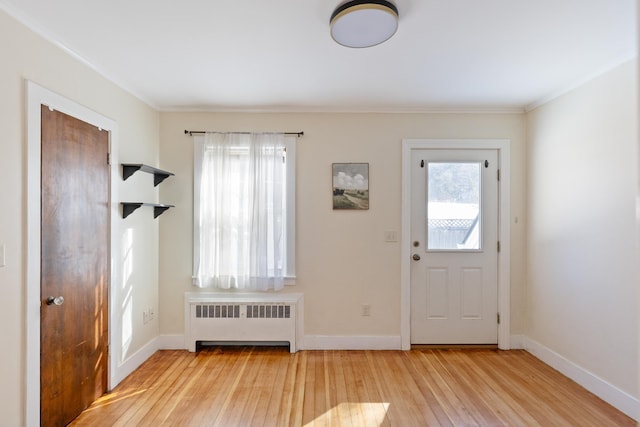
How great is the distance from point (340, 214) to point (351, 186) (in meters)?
0.31

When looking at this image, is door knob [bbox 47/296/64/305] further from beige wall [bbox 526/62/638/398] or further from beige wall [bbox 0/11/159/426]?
beige wall [bbox 526/62/638/398]

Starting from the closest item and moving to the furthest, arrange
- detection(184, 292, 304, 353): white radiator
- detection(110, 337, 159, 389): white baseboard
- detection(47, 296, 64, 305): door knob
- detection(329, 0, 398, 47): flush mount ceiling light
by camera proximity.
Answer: detection(329, 0, 398, 47): flush mount ceiling light, detection(47, 296, 64, 305): door knob, detection(110, 337, 159, 389): white baseboard, detection(184, 292, 304, 353): white radiator

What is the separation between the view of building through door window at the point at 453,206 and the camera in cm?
323

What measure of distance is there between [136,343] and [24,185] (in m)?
1.74

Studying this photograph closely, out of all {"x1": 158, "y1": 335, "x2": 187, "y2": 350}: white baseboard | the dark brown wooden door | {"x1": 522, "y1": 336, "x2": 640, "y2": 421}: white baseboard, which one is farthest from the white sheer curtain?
{"x1": 522, "y1": 336, "x2": 640, "y2": 421}: white baseboard

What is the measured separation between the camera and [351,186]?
3.21 metres

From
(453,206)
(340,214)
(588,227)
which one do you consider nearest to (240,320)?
(340,214)

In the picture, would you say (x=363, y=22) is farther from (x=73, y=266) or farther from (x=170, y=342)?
(x=170, y=342)

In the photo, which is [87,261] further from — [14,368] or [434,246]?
[434,246]

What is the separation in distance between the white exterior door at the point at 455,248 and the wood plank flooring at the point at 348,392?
268mm

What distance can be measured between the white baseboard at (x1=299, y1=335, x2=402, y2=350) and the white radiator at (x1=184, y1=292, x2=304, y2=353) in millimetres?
194

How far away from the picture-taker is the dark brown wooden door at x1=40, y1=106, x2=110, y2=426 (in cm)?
187

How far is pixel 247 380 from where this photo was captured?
260 cm

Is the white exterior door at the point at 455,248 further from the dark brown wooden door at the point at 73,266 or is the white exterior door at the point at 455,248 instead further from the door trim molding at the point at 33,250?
the door trim molding at the point at 33,250
